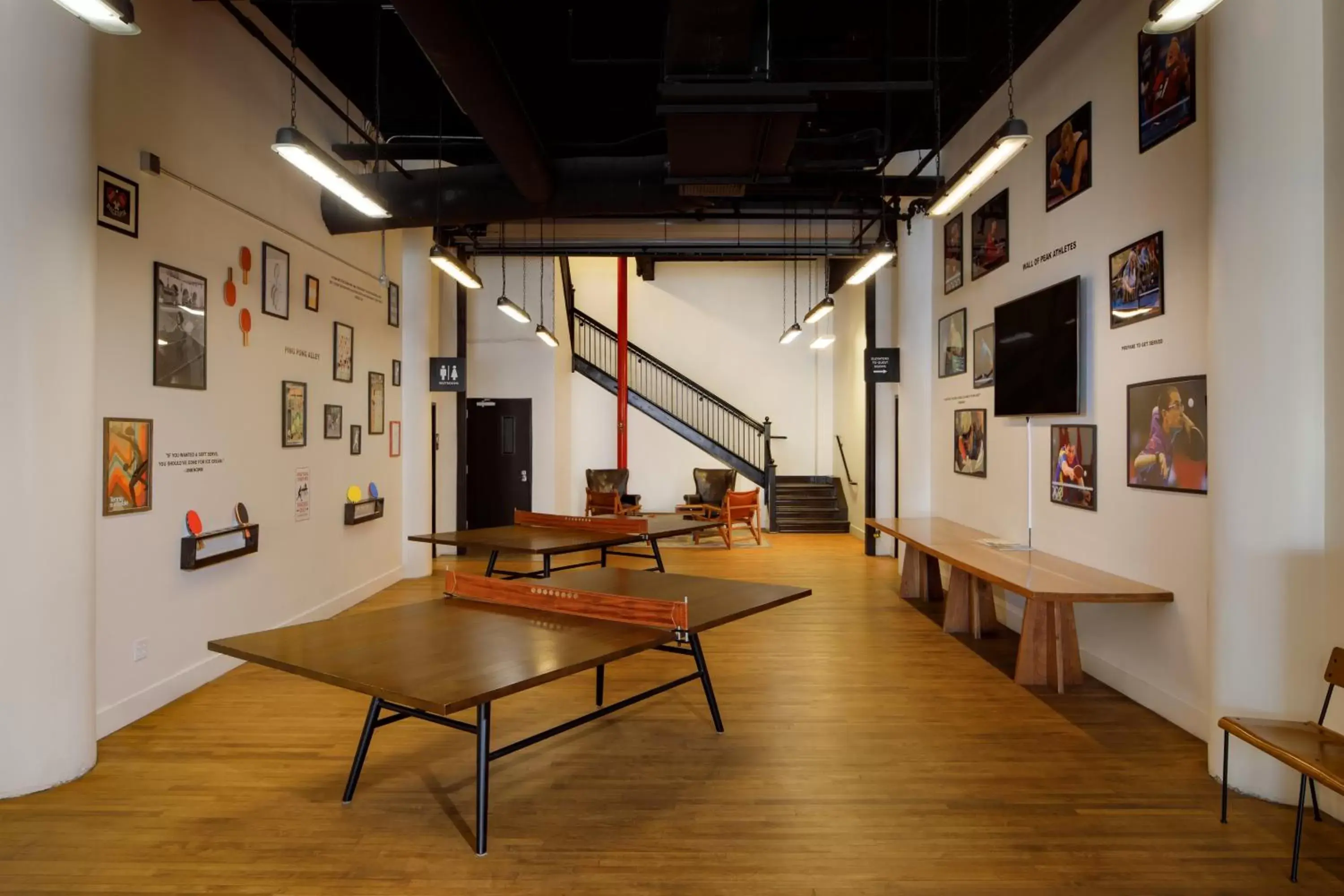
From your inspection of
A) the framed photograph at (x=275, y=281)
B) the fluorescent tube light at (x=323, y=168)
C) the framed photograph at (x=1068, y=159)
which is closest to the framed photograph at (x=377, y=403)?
the framed photograph at (x=275, y=281)

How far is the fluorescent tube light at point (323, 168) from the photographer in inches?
142

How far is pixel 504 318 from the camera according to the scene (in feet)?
35.4

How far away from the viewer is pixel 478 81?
4.28m

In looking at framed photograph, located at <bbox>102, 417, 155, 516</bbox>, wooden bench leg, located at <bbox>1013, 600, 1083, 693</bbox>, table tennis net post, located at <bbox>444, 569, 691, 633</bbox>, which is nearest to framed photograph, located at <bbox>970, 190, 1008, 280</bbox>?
wooden bench leg, located at <bbox>1013, 600, 1083, 693</bbox>

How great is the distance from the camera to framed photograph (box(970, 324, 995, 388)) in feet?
19.7

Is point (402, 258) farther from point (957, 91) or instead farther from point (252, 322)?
point (957, 91)

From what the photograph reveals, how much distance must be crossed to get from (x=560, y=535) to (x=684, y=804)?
303 centimetres

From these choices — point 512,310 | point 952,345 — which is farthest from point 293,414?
point 952,345

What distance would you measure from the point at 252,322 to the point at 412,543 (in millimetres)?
3435

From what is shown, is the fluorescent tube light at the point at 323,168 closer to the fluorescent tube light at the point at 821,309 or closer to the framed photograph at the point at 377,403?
the framed photograph at the point at 377,403

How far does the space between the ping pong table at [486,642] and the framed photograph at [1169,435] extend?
212cm

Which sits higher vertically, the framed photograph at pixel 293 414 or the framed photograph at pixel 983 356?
the framed photograph at pixel 983 356

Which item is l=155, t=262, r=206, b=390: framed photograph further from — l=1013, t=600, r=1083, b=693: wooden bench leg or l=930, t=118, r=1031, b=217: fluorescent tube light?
l=1013, t=600, r=1083, b=693: wooden bench leg

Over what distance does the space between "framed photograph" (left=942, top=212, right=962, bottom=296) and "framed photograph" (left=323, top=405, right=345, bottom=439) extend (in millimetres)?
5704
